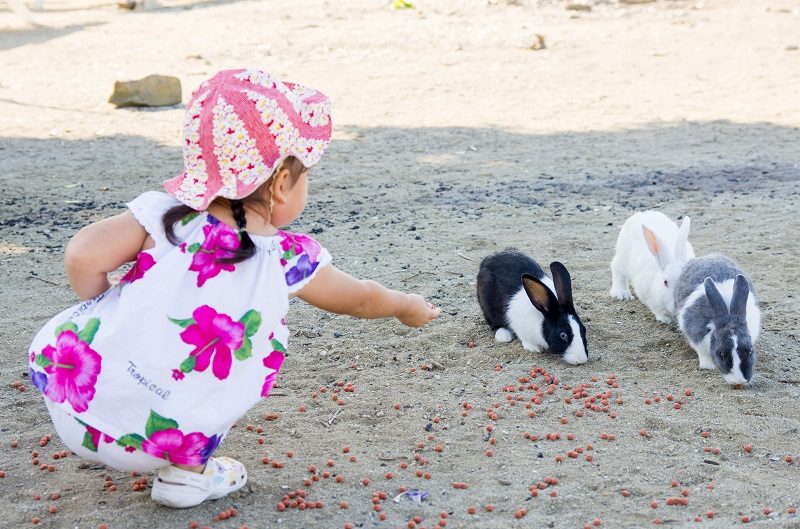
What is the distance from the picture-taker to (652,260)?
5539 mm

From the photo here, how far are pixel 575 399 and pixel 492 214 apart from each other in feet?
10.4

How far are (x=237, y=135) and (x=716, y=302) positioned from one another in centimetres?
283

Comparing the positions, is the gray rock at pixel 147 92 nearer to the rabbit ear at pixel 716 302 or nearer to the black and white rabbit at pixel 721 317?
the black and white rabbit at pixel 721 317

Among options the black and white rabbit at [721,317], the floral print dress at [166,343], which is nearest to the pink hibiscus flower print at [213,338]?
the floral print dress at [166,343]

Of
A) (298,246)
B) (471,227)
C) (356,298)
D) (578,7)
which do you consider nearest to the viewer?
(298,246)

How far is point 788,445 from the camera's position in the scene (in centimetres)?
391

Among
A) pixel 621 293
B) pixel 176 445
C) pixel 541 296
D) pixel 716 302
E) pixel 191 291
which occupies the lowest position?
pixel 621 293

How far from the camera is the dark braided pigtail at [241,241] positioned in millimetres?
2994

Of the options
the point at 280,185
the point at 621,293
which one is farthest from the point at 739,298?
the point at 280,185

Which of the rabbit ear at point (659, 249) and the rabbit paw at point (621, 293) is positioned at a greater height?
the rabbit ear at point (659, 249)

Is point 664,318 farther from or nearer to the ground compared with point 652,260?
nearer to the ground

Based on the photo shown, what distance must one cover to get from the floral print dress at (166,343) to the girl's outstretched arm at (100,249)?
0.04 m

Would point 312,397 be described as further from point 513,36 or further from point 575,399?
point 513,36

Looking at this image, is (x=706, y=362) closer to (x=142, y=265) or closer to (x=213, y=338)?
(x=213, y=338)
